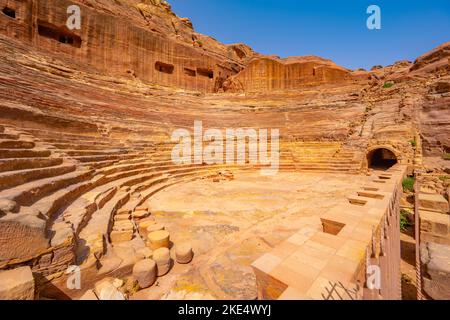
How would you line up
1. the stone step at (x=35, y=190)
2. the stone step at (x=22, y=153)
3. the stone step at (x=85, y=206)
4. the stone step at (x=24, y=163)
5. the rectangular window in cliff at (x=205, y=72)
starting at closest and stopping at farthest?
the stone step at (x=35, y=190), the stone step at (x=85, y=206), the stone step at (x=24, y=163), the stone step at (x=22, y=153), the rectangular window in cliff at (x=205, y=72)

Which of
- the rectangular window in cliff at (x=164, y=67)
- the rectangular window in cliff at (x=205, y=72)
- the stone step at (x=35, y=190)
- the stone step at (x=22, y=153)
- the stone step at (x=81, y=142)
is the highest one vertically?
the rectangular window in cliff at (x=205, y=72)

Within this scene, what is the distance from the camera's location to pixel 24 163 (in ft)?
12.8

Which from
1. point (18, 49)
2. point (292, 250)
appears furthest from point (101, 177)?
point (18, 49)

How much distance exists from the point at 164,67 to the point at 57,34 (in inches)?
405

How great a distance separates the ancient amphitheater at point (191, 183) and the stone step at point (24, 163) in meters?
0.04

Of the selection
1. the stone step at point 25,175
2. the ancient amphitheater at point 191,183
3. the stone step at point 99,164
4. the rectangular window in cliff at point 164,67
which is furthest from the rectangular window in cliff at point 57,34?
the stone step at point 25,175

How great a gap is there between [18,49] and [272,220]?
62.2 feet

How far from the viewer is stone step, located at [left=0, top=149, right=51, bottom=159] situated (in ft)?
13.0

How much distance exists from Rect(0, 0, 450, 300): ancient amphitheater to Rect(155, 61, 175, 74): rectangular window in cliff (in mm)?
365

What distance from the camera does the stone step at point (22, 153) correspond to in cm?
397

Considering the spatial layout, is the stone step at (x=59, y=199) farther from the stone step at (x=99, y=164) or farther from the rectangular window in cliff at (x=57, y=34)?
the rectangular window in cliff at (x=57, y=34)

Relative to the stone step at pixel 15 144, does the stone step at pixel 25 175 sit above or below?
below

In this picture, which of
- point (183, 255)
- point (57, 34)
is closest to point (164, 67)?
point (57, 34)

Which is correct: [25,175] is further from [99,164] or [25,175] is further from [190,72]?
[190,72]
